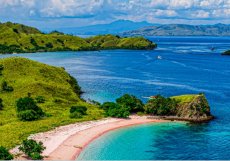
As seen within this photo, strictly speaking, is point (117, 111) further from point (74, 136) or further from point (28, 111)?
point (28, 111)

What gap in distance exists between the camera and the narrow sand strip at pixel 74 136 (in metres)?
67.9

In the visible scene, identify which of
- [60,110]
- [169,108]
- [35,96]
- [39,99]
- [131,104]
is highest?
[35,96]

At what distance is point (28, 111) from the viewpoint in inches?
3420

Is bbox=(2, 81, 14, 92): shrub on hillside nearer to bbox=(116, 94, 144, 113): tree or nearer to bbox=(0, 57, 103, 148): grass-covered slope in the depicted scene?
bbox=(0, 57, 103, 148): grass-covered slope

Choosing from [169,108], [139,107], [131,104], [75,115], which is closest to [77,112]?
[75,115]

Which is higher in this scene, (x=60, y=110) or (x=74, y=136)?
(x=60, y=110)

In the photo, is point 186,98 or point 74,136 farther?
point 186,98

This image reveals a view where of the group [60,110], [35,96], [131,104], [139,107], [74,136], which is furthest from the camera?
[35,96]

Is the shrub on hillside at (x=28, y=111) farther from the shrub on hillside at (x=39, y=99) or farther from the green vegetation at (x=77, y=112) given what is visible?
the shrub on hillside at (x=39, y=99)

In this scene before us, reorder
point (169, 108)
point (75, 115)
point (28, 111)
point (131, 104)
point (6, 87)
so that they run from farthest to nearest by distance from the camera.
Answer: point (6, 87) → point (131, 104) → point (169, 108) → point (75, 115) → point (28, 111)

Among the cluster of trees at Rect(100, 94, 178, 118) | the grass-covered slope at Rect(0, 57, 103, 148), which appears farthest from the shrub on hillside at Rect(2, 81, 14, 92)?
the cluster of trees at Rect(100, 94, 178, 118)

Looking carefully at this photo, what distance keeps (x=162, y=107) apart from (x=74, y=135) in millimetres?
29304

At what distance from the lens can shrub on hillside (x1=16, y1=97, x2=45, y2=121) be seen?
86.8m

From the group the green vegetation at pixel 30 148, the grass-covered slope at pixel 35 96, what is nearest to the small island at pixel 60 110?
the grass-covered slope at pixel 35 96
